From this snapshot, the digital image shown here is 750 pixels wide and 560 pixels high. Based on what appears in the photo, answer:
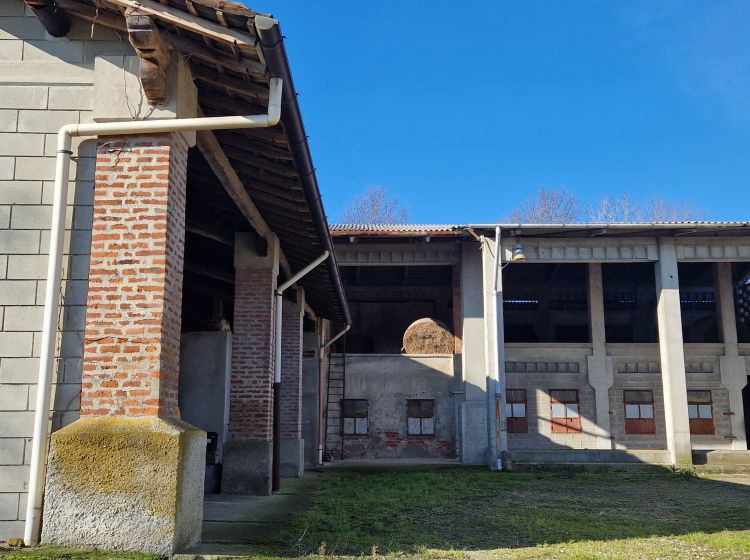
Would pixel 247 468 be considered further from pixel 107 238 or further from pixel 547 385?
pixel 547 385

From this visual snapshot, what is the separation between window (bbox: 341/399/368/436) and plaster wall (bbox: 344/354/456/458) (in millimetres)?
130

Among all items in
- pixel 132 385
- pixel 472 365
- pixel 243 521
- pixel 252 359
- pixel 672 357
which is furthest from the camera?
pixel 472 365

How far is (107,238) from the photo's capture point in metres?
5.86

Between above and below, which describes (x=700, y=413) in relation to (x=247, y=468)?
above

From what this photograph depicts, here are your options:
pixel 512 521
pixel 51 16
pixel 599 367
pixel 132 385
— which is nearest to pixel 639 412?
pixel 599 367

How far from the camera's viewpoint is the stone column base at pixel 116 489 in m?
5.25

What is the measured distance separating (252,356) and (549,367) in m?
13.1

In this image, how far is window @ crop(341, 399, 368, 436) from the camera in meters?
22.5

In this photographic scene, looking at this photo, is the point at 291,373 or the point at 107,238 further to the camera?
the point at 291,373

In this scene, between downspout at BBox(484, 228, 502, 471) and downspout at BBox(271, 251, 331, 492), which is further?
downspout at BBox(484, 228, 502, 471)

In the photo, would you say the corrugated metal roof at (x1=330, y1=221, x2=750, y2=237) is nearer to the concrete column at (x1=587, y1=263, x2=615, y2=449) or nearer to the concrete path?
the concrete column at (x1=587, y1=263, x2=615, y2=449)

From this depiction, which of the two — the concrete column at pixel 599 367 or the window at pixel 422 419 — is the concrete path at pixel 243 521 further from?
the concrete column at pixel 599 367

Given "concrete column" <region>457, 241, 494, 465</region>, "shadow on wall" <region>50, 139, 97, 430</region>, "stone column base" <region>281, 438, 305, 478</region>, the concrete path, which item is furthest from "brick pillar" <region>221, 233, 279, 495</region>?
"concrete column" <region>457, 241, 494, 465</region>

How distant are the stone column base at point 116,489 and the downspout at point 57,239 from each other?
0.92ft
